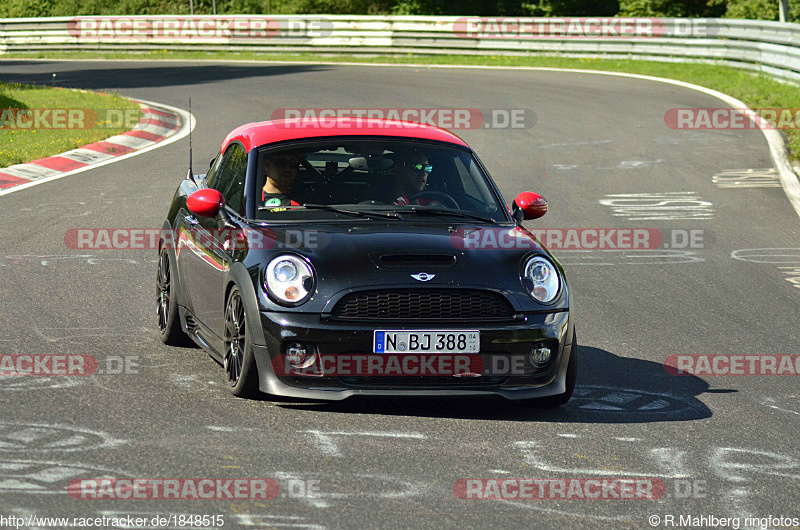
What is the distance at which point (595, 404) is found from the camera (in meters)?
6.83

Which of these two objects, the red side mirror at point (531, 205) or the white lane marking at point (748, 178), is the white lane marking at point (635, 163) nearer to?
the white lane marking at point (748, 178)

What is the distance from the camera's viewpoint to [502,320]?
639 cm

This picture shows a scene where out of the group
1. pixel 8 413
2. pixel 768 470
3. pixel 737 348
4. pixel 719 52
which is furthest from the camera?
pixel 719 52

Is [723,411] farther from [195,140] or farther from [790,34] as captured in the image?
[790,34]

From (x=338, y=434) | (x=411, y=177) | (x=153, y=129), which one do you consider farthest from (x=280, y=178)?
(x=153, y=129)

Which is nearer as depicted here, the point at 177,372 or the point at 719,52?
the point at 177,372

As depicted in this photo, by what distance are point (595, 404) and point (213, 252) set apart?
7.49 feet

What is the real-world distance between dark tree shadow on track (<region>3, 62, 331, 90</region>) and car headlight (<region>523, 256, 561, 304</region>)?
20.7 metres

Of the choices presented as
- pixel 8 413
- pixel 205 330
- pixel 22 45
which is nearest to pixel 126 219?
pixel 205 330

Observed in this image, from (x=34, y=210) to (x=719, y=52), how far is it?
18788mm

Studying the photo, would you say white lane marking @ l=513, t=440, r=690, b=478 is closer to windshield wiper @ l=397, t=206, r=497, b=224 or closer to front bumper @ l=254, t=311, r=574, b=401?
front bumper @ l=254, t=311, r=574, b=401

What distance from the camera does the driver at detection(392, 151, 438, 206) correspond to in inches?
293

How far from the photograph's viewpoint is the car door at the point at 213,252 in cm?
705

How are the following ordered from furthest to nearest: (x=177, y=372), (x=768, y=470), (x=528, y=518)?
(x=177, y=372) < (x=768, y=470) < (x=528, y=518)
